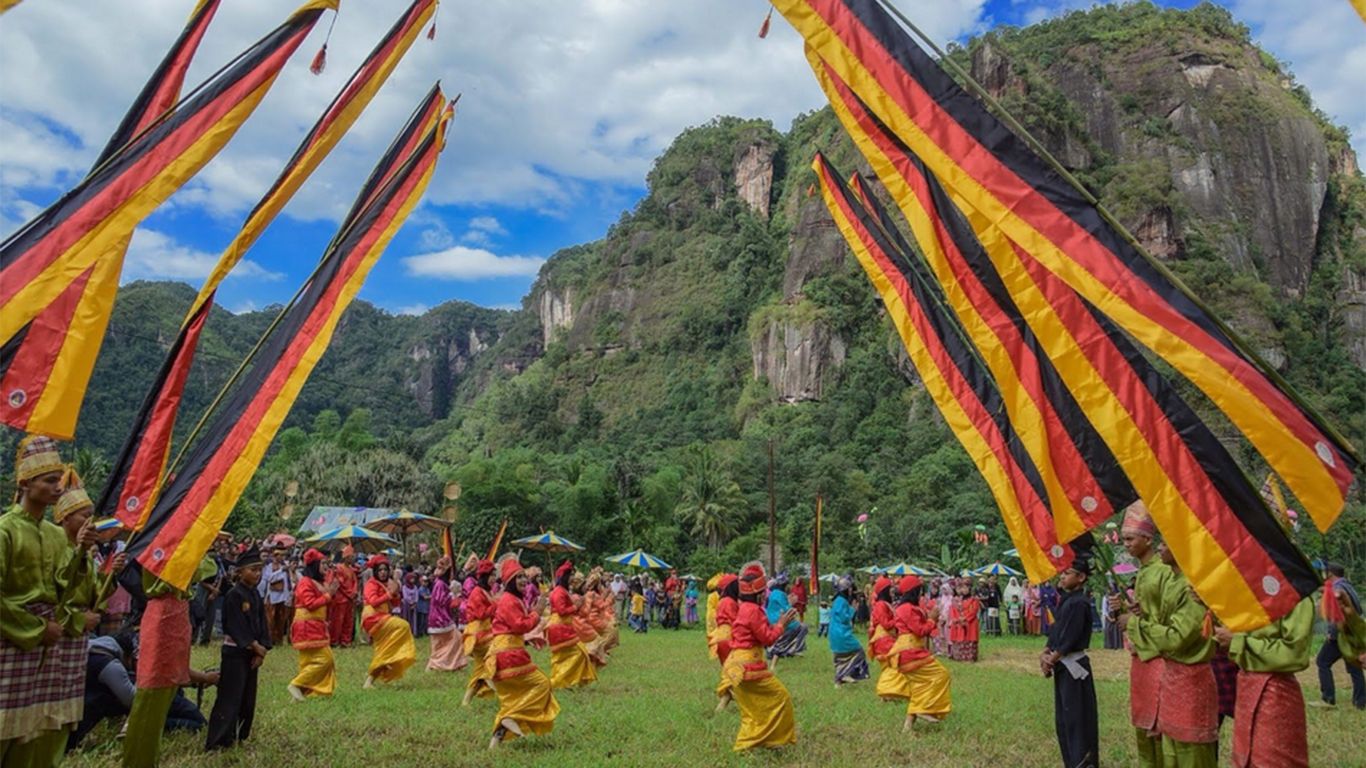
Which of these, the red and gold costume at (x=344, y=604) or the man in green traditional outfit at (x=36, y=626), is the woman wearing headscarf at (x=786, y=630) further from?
the man in green traditional outfit at (x=36, y=626)

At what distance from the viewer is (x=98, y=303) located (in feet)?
18.9

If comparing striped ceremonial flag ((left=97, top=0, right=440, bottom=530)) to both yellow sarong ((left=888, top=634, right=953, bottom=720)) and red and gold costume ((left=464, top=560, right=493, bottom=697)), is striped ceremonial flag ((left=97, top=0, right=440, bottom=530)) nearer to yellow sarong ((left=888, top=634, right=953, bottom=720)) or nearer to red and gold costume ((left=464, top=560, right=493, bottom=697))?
red and gold costume ((left=464, top=560, right=493, bottom=697))

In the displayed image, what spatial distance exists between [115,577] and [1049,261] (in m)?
6.26

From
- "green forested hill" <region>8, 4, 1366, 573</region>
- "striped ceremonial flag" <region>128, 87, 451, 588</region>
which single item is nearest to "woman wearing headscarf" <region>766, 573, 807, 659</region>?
"striped ceremonial flag" <region>128, 87, 451, 588</region>

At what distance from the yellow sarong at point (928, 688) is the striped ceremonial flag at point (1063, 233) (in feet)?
19.8

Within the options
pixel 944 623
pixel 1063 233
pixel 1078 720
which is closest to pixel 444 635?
pixel 1078 720

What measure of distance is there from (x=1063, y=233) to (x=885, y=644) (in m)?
8.08

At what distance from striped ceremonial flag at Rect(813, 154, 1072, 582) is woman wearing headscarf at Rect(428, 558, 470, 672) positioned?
10.0 metres

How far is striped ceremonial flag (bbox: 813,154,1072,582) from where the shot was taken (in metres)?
7.45

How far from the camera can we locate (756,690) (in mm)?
9141

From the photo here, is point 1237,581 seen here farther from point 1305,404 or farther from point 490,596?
point 490,596

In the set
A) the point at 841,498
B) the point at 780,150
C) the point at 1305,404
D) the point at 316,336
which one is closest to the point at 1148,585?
the point at 1305,404

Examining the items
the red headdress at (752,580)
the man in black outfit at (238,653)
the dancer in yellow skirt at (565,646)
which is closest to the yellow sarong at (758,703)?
the red headdress at (752,580)

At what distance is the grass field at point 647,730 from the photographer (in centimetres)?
868
